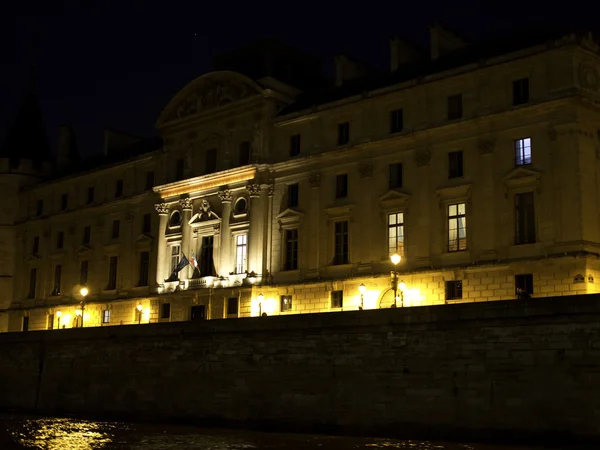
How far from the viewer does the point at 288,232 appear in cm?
4975

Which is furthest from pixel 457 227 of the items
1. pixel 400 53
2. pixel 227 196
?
pixel 227 196

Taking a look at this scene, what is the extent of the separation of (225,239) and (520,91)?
64.9 feet

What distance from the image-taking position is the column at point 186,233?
53.7 meters

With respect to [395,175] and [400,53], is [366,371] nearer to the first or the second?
[395,175]

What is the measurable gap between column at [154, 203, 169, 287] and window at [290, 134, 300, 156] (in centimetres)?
1050

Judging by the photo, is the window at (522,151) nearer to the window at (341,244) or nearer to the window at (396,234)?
the window at (396,234)

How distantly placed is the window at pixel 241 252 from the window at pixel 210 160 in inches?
211

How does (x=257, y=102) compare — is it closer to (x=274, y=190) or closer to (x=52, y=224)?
(x=274, y=190)

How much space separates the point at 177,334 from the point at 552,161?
60.4 ft

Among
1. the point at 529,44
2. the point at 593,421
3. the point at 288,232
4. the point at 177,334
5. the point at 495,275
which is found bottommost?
the point at 593,421

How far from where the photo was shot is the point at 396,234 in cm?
4447

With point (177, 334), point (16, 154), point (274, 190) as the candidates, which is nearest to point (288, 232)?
point (274, 190)

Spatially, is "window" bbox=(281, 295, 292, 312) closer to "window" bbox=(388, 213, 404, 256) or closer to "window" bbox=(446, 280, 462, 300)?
"window" bbox=(388, 213, 404, 256)

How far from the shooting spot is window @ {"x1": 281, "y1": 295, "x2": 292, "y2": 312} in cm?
4838
